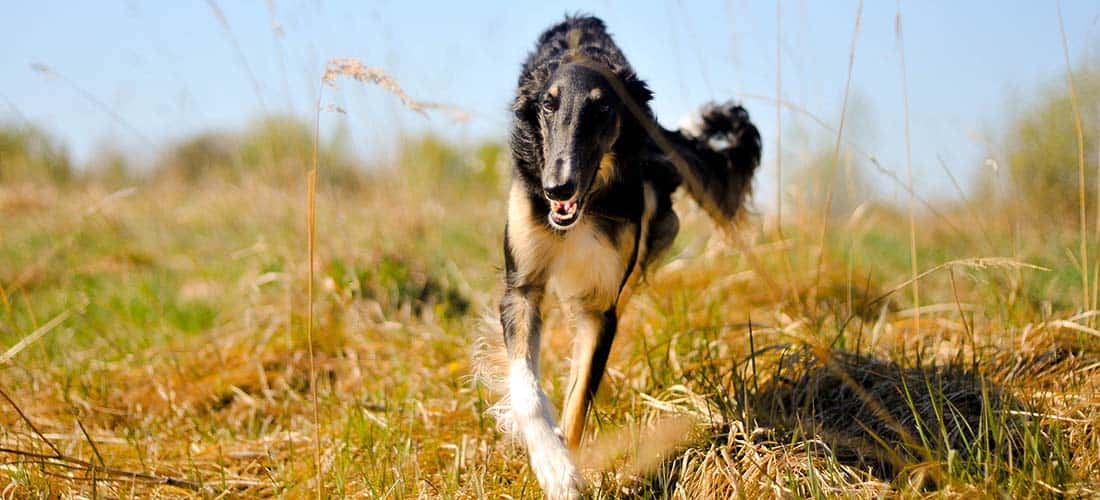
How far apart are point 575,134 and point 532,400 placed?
2.85 ft

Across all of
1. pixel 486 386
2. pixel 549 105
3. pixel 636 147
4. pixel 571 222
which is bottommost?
pixel 486 386

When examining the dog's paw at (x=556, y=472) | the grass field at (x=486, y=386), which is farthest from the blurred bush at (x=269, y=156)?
the dog's paw at (x=556, y=472)

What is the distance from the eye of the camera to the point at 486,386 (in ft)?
10.5

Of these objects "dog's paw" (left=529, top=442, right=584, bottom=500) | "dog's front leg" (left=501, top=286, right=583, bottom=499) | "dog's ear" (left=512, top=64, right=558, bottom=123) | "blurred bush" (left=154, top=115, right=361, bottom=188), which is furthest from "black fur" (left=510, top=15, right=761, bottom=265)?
"blurred bush" (left=154, top=115, right=361, bottom=188)

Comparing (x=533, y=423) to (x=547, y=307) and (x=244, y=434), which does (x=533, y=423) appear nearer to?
(x=547, y=307)

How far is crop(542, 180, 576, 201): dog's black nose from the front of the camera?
2570mm

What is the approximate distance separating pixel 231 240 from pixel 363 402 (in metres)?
4.39

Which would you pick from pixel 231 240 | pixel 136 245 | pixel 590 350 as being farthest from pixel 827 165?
pixel 136 245

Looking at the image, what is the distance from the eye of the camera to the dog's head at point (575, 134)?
2.63 meters

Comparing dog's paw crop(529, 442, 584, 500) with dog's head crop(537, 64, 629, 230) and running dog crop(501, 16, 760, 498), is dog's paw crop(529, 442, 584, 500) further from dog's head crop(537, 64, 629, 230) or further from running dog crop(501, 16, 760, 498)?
dog's head crop(537, 64, 629, 230)

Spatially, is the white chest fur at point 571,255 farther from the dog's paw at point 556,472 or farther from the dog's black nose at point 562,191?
the dog's paw at point 556,472

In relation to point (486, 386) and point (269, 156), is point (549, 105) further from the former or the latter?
point (269, 156)

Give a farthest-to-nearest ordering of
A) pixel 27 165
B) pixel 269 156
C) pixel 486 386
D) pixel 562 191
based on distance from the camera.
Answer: pixel 27 165
pixel 269 156
pixel 486 386
pixel 562 191

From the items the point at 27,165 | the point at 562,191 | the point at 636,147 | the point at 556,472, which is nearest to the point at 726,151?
the point at 636,147
